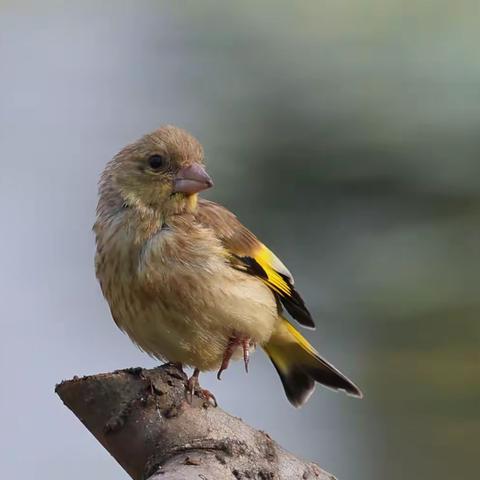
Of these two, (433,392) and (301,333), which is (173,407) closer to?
(433,392)

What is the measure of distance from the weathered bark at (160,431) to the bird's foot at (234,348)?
3.30 feet

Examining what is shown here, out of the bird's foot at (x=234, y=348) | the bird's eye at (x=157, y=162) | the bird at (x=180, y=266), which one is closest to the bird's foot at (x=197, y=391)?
the bird at (x=180, y=266)

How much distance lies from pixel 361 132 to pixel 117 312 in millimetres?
1611

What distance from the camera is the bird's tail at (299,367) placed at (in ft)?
14.6

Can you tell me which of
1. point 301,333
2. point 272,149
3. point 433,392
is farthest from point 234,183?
point 433,392

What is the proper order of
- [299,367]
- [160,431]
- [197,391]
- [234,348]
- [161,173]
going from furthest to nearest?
1. [299,367]
2. [161,173]
3. [234,348]
4. [197,391]
5. [160,431]

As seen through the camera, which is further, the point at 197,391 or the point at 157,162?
the point at 157,162

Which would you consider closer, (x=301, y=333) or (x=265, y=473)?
(x=265, y=473)

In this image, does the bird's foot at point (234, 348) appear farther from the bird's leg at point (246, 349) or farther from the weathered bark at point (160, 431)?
the weathered bark at point (160, 431)

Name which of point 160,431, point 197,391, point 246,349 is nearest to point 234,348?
point 246,349

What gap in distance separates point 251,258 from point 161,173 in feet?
1.32

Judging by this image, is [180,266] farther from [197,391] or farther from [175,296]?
[197,391]

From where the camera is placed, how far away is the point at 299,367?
4516 millimetres

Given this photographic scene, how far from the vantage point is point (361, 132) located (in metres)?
5.04
